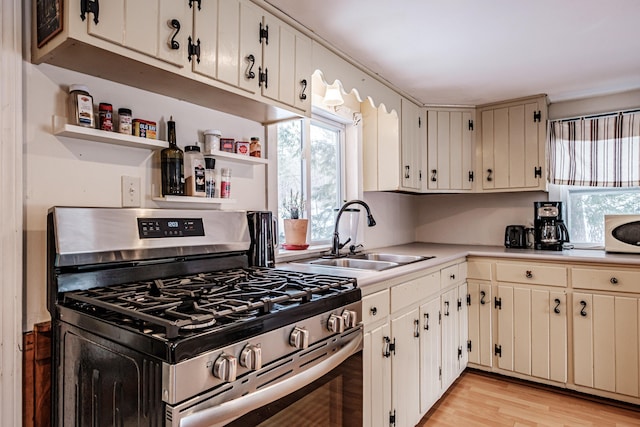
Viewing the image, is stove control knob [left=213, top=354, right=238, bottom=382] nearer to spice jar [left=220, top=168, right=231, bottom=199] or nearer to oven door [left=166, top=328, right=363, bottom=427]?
oven door [left=166, top=328, right=363, bottom=427]

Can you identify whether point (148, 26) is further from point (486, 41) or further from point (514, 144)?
point (514, 144)

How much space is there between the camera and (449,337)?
2.52 metres

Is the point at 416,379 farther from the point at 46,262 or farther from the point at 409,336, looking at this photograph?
the point at 46,262

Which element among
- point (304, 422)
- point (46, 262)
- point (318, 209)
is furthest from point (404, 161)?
point (46, 262)

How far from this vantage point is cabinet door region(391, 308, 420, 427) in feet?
6.11

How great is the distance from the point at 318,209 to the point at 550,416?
188cm

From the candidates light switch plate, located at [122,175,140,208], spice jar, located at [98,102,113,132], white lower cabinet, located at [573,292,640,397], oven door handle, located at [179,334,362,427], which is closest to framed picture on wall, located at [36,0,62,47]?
spice jar, located at [98,102,113,132]

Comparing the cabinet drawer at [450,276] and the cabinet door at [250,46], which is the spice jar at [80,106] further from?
the cabinet drawer at [450,276]

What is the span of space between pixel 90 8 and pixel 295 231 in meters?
1.45

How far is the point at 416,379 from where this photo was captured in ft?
6.79

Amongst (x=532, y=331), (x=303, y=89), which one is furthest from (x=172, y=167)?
(x=532, y=331)

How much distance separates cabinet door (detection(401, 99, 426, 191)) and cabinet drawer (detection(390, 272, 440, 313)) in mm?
855

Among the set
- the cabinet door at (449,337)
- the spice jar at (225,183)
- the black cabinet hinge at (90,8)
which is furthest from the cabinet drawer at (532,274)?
the black cabinet hinge at (90,8)

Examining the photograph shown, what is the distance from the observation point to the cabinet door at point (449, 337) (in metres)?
2.43
